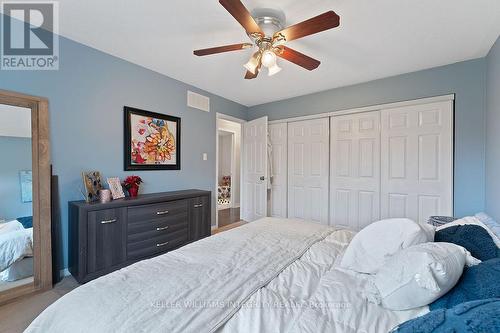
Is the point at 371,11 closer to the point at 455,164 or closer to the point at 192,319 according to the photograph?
the point at 455,164

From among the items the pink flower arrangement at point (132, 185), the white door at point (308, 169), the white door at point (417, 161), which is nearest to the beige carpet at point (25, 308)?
the pink flower arrangement at point (132, 185)

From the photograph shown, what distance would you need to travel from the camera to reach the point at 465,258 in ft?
3.09

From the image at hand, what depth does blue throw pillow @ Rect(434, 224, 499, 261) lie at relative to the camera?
1.07 metres

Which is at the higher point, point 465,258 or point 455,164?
point 455,164

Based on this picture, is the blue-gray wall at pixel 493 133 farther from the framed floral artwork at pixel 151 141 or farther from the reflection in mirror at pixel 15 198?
the reflection in mirror at pixel 15 198

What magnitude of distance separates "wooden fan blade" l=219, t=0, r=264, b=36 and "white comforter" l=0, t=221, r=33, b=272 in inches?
99.0

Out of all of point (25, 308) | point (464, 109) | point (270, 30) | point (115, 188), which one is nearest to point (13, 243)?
point (25, 308)

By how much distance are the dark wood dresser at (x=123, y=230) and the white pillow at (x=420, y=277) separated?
2.28 meters

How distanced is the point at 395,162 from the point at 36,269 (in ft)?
13.8

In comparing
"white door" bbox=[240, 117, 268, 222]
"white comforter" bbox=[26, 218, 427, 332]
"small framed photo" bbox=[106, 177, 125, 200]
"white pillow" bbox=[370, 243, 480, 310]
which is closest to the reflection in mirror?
"small framed photo" bbox=[106, 177, 125, 200]

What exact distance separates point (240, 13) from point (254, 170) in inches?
123

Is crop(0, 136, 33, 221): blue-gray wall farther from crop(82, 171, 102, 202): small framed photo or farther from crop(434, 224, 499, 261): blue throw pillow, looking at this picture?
crop(434, 224, 499, 261): blue throw pillow

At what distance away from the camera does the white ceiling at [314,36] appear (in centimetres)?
174

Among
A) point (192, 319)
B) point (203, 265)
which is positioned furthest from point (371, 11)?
point (192, 319)
